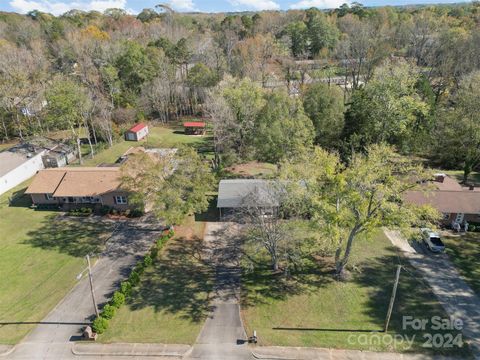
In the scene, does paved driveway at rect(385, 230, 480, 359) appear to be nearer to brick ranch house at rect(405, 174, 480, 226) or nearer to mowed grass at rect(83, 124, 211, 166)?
brick ranch house at rect(405, 174, 480, 226)

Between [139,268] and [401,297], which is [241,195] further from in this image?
[401,297]

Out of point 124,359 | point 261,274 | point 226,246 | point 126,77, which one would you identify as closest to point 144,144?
point 126,77

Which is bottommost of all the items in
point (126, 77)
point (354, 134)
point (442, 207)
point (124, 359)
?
point (124, 359)

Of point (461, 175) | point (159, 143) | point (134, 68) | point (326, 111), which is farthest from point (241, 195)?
point (134, 68)

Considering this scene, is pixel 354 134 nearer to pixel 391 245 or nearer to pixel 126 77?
pixel 391 245

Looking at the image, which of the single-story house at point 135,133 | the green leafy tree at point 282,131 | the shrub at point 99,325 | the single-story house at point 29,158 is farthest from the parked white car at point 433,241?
the single-story house at point 29,158

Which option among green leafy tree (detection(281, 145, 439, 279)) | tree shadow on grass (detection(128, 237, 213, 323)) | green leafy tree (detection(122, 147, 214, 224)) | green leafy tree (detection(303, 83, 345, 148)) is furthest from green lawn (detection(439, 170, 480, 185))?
tree shadow on grass (detection(128, 237, 213, 323))
